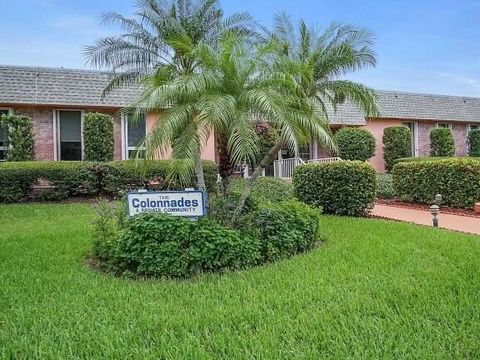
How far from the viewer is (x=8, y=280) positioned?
5668 mm

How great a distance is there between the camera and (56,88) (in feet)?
56.5

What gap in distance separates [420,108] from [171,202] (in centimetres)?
2373

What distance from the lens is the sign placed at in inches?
251

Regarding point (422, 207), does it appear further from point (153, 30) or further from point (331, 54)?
point (153, 30)

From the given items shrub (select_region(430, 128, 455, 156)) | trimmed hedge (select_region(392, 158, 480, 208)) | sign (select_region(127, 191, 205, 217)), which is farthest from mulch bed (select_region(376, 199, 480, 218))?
shrub (select_region(430, 128, 455, 156))

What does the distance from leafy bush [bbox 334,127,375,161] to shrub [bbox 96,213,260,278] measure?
15.7m

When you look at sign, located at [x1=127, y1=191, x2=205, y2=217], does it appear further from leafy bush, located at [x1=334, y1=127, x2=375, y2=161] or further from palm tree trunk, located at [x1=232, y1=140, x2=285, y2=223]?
leafy bush, located at [x1=334, y1=127, x2=375, y2=161]

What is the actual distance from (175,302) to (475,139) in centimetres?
2611

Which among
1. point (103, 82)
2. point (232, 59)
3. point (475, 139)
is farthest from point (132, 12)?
→ point (475, 139)

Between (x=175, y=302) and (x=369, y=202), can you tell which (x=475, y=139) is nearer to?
(x=369, y=202)

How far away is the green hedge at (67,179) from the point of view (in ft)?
44.7

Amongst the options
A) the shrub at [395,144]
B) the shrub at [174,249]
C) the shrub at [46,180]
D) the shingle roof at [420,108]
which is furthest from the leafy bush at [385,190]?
the shrub at [174,249]

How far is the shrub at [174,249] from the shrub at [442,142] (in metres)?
21.6

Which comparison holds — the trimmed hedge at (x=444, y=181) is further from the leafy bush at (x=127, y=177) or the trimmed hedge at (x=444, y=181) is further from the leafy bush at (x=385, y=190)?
the leafy bush at (x=127, y=177)
